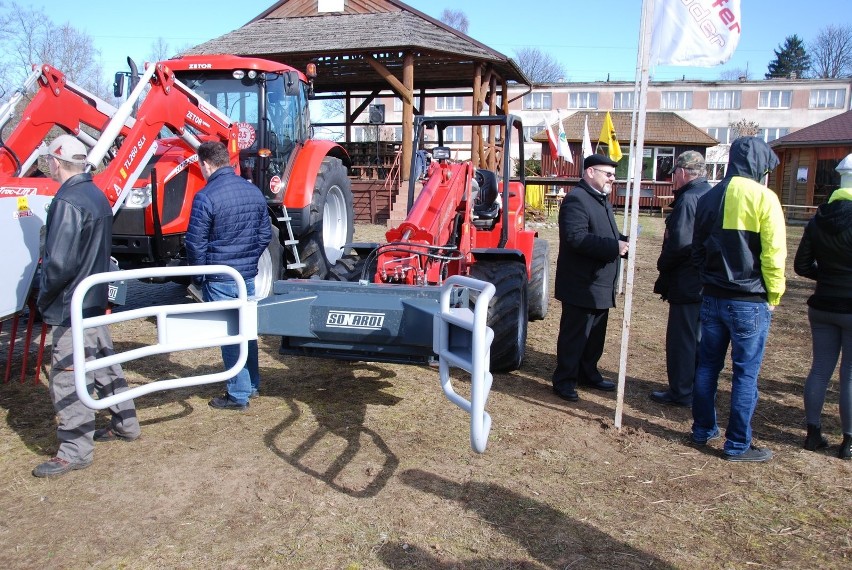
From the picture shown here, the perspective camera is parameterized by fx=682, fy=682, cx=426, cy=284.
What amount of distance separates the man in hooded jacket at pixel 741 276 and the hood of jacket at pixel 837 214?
0.29m

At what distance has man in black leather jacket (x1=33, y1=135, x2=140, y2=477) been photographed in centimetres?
372

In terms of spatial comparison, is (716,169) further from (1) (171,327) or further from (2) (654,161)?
(1) (171,327)

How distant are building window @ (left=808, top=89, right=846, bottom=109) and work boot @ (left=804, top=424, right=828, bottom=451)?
55.5 meters

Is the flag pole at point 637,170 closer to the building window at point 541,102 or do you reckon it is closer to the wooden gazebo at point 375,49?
the wooden gazebo at point 375,49

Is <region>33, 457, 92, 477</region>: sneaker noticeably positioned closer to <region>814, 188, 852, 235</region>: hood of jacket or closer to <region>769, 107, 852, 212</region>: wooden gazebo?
<region>814, 188, 852, 235</region>: hood of jacket

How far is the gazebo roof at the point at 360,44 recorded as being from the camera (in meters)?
15.0

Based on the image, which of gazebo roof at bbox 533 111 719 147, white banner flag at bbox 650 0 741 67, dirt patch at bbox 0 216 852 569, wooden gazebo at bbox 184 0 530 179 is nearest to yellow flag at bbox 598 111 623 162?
wooden gazebo at bbox 184 0 530 179

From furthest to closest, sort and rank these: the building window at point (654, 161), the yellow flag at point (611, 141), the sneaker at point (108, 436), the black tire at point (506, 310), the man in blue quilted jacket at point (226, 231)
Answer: the building window at point (654, 161)
the yellow flag at point (611, 141)
the black tire at point (506, 310)
the man in blue quilted jacket at point (226, 231)
the sneaker at point (108, 436)

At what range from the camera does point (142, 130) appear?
5.69 meters

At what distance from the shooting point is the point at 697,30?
4500 millimetres

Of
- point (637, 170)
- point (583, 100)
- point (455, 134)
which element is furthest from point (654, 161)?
point (637, 170)

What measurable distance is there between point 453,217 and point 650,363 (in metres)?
2.24

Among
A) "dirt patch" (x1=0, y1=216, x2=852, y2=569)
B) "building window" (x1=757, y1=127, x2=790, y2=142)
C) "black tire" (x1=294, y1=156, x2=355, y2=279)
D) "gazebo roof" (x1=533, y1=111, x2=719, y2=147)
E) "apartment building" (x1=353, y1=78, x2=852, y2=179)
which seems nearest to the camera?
"dirt patch" (x1=0, y1=216, x2=852, y2=569)

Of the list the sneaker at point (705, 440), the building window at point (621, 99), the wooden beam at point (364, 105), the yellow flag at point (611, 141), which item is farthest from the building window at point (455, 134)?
the sneaker at point (705, 440)
